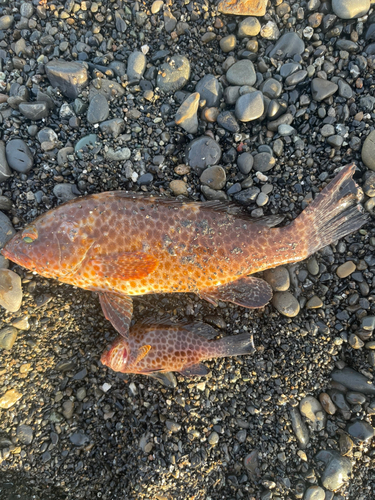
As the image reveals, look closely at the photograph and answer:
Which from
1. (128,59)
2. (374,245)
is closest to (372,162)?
(374,245)

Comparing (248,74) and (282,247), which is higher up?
(248,74)

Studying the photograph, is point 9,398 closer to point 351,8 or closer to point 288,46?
point 288,46

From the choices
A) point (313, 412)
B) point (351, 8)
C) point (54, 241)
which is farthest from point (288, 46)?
point (313, 412)

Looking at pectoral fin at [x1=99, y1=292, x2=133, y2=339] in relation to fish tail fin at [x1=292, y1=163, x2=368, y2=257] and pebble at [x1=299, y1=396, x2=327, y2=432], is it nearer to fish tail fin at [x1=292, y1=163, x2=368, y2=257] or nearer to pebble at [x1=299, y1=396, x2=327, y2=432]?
fish tail fin at [x1=292, y1=163, x2=368, y2=257]

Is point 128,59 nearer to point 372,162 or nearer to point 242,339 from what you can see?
point 372,162

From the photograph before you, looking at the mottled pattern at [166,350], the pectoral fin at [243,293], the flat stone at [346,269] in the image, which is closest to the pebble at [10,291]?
the mottled pattern at [166,350]

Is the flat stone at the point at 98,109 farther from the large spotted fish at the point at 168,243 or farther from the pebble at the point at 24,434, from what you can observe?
the pebble at the point at 24,434

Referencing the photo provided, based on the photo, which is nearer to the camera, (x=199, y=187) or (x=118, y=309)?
(x=118, y=309)
